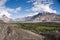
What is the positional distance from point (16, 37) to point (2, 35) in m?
0.88

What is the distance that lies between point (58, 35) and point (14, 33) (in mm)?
2692

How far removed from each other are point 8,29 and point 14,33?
46 cm

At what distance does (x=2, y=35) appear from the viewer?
29.2 ft

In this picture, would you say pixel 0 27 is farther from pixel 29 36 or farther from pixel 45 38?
pixel 45 38

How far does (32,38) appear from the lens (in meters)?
9.01

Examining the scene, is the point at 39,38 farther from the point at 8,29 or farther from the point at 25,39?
the point at 8,29

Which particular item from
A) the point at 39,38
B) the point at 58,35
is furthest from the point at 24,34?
the point at 58,35

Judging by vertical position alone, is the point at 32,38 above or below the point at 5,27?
below

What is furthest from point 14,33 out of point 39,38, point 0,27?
point 39,38

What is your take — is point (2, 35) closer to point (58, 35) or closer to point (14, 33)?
point (14, 33)

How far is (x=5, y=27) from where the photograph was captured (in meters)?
9.09

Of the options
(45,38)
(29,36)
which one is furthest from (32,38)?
(45,38)

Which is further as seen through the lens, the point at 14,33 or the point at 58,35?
the point at 14,33

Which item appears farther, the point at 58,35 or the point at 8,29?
the point at 8,29
